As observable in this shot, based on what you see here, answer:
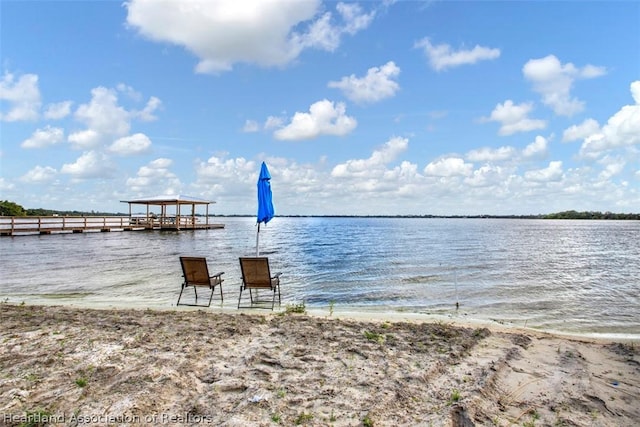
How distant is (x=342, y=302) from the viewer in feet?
29.4

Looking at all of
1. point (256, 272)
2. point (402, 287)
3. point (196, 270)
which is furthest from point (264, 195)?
point (402, 287)

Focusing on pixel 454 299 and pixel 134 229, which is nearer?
pixel 454 299

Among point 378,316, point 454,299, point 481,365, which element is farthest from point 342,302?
point 481,365

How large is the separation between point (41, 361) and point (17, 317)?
262 centimetres

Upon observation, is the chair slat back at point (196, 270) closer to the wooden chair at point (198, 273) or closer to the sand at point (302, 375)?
the wooden chair at point (198, 273)

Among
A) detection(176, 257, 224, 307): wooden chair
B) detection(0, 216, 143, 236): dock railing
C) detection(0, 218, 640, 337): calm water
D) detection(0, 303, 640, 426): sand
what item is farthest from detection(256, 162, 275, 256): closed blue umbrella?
detection(0, 216, 143, 236): dock railing

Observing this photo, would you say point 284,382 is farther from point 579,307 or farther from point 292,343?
point 579,307

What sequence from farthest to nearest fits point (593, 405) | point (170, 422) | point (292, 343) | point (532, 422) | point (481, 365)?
point (292, 343) → point (481, 365) → point (593, 405) → point (532, 422) → point (170, 422)

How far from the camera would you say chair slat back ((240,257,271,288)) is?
24.6 feet

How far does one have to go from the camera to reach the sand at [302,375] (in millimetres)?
3102

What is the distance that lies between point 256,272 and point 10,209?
209 feet

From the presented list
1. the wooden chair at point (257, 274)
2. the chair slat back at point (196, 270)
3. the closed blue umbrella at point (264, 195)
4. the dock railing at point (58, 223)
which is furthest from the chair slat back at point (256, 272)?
the dock railing at point (58, 223)

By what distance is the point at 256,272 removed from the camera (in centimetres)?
766

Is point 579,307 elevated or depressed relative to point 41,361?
depressed
